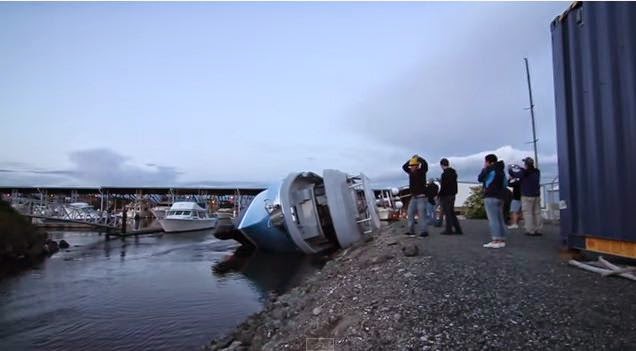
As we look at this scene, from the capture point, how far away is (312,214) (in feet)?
53.6

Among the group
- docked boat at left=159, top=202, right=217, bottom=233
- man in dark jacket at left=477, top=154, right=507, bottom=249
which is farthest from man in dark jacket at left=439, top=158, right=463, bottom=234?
docked boat at left=159, top=202, right=217, bottom=233

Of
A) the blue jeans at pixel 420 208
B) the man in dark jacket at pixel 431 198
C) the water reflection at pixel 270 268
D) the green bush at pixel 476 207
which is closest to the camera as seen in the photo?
the blue jeans at pixel 420 208

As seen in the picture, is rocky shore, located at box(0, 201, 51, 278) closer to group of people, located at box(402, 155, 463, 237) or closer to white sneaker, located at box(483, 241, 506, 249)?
group of people, located at box(402, 155, 463, 237)

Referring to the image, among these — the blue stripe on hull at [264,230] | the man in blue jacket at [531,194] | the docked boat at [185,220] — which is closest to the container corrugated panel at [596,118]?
the man in blue jacket at [531,194]

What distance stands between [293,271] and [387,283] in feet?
28.9

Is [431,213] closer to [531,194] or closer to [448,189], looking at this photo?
[448,189]

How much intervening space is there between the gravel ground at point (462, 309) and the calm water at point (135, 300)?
175 centimetres

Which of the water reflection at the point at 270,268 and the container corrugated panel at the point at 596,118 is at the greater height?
the container corrugated panel at the point at 596,118

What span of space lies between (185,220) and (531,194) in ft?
122

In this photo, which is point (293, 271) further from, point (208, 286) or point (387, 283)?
point (387, 283)

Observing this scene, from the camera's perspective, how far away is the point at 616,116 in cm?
521

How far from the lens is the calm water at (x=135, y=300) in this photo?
7.38 metres

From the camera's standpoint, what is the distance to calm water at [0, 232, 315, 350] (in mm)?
7383

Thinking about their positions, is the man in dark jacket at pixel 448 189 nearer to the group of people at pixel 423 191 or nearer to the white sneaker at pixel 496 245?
the group of people at pixel 423 191
